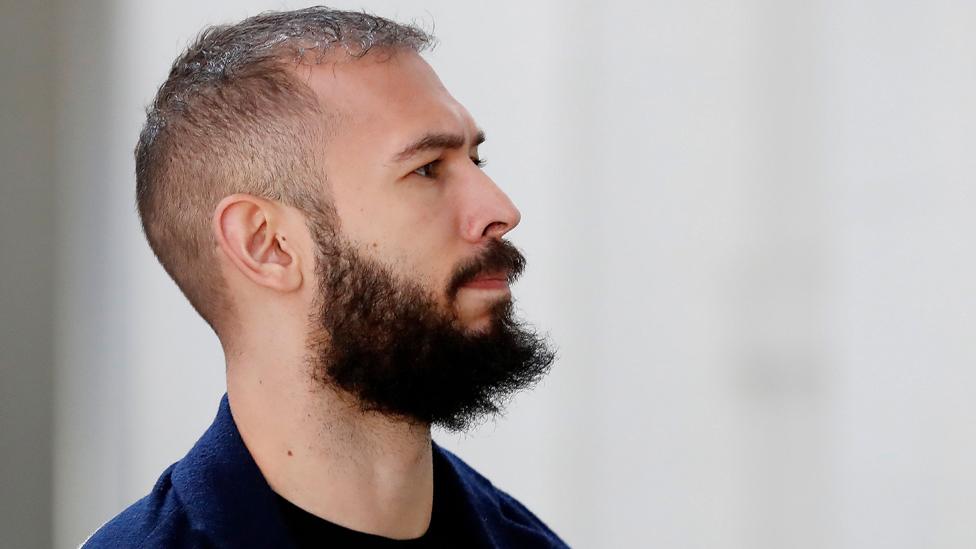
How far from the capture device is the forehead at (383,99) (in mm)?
1146

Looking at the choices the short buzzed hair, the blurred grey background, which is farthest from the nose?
the blurred grey background

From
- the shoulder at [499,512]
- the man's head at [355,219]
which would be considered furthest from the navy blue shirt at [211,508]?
the shoulder at [499,512]

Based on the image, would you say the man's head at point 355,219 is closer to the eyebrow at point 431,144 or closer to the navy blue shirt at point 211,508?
the eyebrow at point 431,144

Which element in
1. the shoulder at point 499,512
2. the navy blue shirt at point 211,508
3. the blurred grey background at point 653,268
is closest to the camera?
the navy blue shirt at point 211,508

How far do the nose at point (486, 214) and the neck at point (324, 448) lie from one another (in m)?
0.22

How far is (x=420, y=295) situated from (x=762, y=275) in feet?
2.69

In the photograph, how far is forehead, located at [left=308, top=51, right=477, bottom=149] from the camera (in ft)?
3.76

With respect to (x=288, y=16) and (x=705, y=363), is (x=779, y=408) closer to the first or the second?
(x=705, y=363)

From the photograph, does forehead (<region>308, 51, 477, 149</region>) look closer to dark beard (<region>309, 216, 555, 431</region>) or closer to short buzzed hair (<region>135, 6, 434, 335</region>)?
short buzzed hair (<region>135, 6, 434, 335</region>)

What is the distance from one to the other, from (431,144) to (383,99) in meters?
0.07

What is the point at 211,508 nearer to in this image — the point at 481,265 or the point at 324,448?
the point at 324,448

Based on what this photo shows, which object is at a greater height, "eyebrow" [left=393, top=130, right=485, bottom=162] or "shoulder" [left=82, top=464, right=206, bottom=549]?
"eyebrow" [left=393, top=130, right=485, bottom=162]

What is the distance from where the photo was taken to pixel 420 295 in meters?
1.14

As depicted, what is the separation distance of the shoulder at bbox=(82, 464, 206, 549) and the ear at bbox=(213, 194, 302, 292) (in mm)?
244
